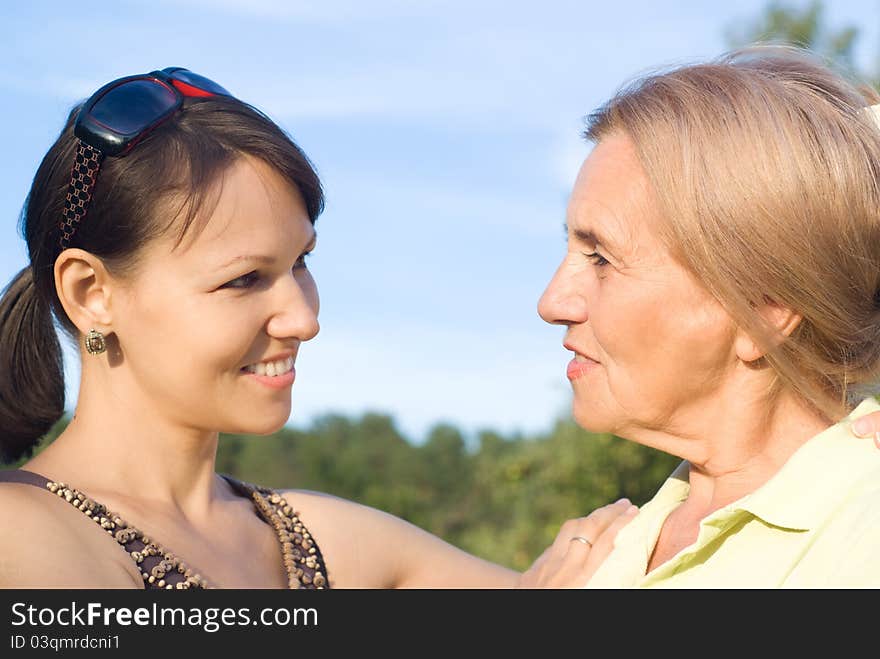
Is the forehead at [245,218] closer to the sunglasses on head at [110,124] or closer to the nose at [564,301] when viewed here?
the sunglasses on head at [110,124]

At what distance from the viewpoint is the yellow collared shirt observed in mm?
2475

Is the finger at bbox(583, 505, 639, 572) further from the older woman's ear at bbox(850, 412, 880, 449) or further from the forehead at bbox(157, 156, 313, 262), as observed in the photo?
the forehead at bbox(157, 156, 313, 262)

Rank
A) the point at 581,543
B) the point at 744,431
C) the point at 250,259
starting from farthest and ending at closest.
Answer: the point at 581,543 → the point at 250,259 → the point at 744,431

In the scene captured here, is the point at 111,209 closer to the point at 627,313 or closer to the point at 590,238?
the point at 590,238

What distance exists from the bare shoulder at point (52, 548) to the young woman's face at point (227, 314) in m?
0.46

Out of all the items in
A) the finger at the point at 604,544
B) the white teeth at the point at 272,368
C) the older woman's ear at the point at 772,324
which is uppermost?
the white teeth at the point at 272,368

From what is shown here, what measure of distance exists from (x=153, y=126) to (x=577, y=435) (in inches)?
333

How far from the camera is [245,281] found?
3.16m

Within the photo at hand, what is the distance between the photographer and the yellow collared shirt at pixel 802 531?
2.47 metres

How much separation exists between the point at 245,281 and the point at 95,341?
507mm

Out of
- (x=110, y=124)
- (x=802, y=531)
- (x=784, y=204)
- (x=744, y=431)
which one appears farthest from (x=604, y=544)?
(x=110, y=124)

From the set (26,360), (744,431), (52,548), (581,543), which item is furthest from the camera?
(26,360)

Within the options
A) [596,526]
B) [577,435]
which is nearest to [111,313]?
[596,526]

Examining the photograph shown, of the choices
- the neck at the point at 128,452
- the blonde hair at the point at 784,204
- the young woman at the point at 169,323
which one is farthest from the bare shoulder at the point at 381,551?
the blonde hair at the point at 784,204
